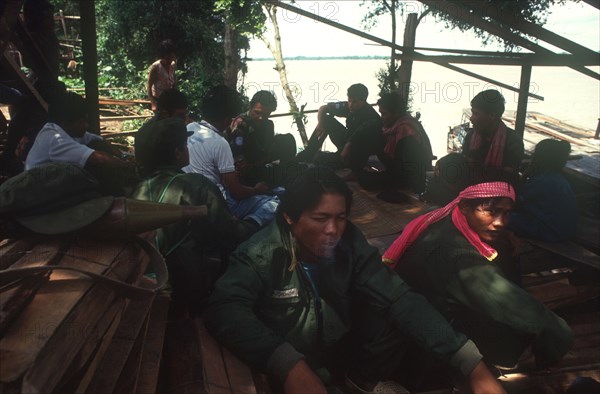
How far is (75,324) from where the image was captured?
1444 mm

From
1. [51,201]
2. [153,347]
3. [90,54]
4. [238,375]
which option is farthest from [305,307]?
[90,54]

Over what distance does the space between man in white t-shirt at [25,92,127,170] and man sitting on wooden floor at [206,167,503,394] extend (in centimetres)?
187

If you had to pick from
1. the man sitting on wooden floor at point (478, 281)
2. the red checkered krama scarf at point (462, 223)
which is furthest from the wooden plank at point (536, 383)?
the red checkered krama scarf at point (462, 223)

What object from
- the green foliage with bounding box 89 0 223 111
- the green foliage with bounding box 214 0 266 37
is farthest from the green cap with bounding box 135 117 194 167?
the green foliage with bounding box 89 0 223 111

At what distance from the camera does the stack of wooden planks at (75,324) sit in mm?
1284

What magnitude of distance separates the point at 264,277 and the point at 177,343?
1.63 ft

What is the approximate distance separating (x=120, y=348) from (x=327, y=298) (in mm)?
981

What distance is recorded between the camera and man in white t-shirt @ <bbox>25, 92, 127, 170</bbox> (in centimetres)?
341

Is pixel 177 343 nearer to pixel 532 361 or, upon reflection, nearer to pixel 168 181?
pixel 168 181

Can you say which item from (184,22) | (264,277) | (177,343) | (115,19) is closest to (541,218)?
(264,277)

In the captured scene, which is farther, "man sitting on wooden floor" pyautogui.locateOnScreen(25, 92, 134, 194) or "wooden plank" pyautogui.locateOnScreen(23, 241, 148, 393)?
"man sitting on wooden floor" pyautogui.locateOnScreen(25, 92, 134, 194)

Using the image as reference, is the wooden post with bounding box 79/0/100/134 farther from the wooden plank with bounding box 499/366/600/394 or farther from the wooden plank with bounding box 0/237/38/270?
the wooden plank with bounding box 499/366/600/394

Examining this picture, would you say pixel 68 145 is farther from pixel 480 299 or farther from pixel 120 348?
pixel 480 299

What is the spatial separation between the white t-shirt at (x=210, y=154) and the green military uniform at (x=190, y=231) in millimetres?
856
